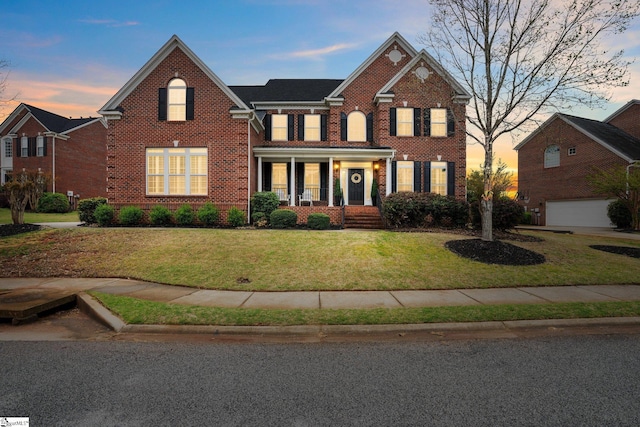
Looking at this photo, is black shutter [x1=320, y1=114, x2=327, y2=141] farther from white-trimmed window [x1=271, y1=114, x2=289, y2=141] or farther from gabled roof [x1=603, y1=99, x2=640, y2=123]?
gabled roof [x1=603, y1=99, x2=640, y2=123]

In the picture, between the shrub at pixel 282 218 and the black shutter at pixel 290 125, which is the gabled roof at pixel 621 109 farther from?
the shrub at pixel 282 218

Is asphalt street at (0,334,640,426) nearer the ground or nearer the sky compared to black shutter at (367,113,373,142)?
nearer the ground

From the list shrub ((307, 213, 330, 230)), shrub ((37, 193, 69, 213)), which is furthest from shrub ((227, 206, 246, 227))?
shrub ((37, 193, 69, 213))

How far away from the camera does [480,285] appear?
7.39 m

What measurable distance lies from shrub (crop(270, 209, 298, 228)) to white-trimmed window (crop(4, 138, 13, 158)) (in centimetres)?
3181

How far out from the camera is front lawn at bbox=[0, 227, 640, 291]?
25.2ft

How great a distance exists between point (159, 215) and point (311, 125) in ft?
36.4

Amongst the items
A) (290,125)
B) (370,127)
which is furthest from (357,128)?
(290,125)

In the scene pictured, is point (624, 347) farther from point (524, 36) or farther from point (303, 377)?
point (524, 36)

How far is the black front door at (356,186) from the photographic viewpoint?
2012 cm

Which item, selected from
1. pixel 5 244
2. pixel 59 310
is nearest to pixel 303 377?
pixel 59 310

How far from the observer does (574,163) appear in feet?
85.2

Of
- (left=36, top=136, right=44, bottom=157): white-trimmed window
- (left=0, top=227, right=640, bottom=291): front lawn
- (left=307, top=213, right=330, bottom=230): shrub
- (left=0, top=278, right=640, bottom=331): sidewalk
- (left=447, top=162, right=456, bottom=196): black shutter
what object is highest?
(left=36, top=136, right=44, bottom=157): white-trimmed window

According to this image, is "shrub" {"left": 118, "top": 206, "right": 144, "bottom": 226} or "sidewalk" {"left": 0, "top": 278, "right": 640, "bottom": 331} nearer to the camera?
"sidewalk" {"left": 0, "top": 278, "right": 640, "bottom": 331}
